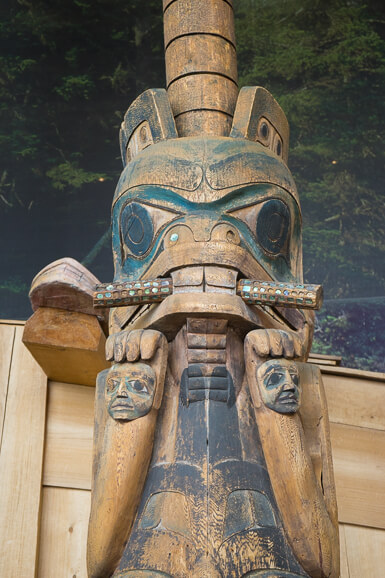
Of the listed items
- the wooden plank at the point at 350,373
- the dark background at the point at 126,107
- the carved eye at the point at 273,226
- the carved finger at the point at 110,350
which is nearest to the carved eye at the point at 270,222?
the carved eye at the point at 273,226

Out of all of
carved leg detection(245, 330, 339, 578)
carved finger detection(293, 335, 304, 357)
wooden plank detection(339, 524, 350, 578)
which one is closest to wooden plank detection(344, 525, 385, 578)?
wooden plank detection(339, 524, 350, 578)

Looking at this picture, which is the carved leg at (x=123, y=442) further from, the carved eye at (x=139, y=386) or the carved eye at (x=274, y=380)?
the carved eye at (x=274, y=380)

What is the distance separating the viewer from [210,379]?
7.45 feet

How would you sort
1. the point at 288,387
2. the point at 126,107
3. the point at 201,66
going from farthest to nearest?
the point at 126,107, the point at 201,66, the point at 288,387

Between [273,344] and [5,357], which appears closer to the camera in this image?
[273,344]

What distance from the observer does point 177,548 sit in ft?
6.52

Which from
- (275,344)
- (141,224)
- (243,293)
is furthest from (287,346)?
(141,224)

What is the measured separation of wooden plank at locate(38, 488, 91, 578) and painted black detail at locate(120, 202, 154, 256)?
46.3 inches

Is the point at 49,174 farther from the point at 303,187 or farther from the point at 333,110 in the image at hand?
the point at 333,110

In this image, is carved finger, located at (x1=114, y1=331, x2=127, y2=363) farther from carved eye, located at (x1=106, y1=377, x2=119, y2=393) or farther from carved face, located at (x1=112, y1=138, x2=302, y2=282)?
carved face, located at (x1=112, y1=138, x2=302, y2=282)

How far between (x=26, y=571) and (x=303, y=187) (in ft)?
11.1

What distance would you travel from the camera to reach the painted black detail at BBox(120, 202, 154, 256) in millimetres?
2529

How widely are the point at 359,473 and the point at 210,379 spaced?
1.36m

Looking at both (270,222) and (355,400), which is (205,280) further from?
(355,400)
